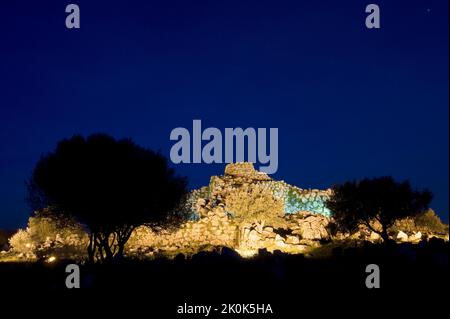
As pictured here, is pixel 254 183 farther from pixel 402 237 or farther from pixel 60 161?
pixel 60 161

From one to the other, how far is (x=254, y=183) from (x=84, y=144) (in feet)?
99.9

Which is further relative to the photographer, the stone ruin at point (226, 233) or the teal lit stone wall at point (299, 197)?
the teal lit stone wall at point (299, 197)

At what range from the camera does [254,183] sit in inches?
2320

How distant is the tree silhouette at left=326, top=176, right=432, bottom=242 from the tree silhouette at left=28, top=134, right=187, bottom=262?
64.3 feet

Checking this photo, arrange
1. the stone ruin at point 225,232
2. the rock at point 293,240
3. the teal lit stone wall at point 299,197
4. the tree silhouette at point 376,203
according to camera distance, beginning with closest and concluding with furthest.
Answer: the tree silhouette at point 376,203, the stone ruin at point 225,232, the rock at point 293,240, the teal lit stone wall at point 299,197

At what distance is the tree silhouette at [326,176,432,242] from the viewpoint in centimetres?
4378

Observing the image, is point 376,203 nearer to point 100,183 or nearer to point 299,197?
point 299,197

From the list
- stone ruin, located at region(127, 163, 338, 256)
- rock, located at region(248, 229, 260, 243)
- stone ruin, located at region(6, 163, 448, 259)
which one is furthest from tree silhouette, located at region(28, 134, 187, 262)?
rock, located at region(248, 229, 260, 243)

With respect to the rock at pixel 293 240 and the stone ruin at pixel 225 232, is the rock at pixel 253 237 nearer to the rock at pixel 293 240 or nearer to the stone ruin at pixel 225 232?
the stone ruin at pixel 225 232

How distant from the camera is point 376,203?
43.7 meters

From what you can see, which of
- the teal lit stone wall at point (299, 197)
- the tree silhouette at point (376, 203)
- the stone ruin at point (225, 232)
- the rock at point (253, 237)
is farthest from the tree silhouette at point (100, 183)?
the teal lit stone wall at point (299, 197)

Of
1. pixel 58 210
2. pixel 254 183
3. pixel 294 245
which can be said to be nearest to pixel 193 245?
pixel 294 245

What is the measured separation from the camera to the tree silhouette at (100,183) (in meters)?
30.1

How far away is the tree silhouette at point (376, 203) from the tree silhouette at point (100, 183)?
19613 mm
